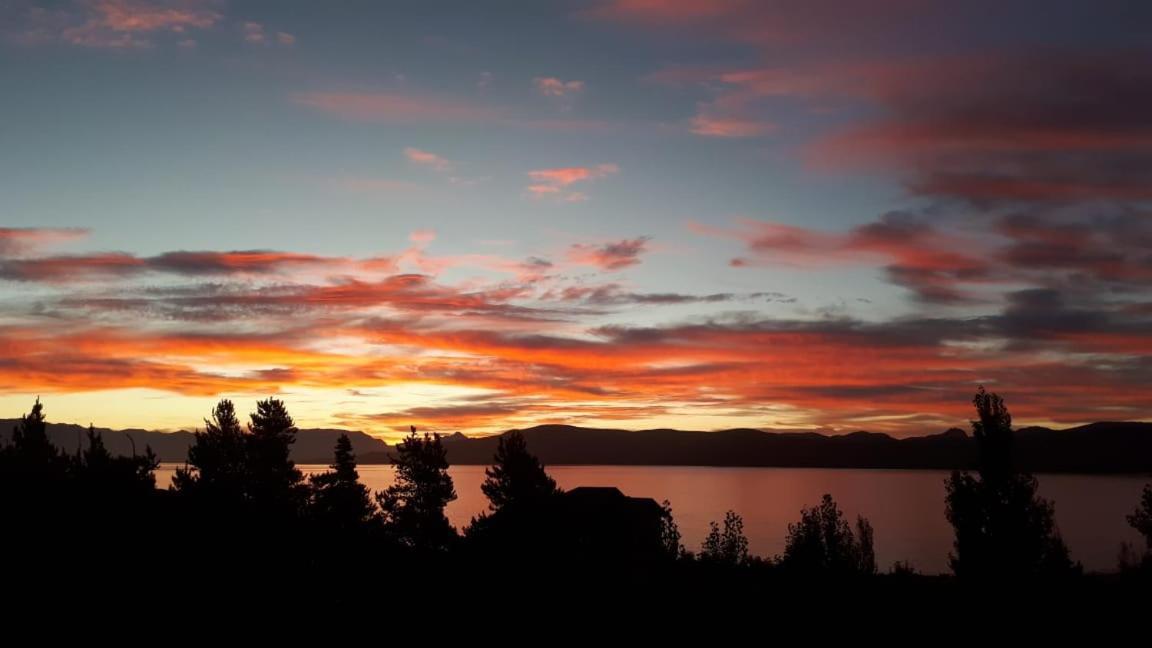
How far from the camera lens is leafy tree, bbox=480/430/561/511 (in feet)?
221

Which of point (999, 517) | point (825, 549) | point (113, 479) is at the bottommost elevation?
point (825, 549)

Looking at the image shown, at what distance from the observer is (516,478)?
223 feet

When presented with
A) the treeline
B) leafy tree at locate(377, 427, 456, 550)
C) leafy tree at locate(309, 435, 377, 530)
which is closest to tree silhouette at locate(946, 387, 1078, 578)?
the treeline

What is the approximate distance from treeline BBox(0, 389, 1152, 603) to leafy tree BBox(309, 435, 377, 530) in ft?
0.55

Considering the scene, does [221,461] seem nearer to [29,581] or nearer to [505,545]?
[505,545]

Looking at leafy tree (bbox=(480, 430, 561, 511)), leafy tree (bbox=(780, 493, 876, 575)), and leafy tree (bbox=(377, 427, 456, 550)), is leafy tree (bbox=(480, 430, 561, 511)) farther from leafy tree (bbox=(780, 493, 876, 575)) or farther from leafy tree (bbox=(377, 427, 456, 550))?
leafy tree (bbox=(780, 493, 876, 575))

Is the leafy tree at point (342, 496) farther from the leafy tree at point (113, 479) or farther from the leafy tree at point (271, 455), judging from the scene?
the leafy tree at point (113, 479)

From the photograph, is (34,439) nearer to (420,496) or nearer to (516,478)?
(420,496)

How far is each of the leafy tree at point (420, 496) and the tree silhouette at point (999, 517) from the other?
1526 inches

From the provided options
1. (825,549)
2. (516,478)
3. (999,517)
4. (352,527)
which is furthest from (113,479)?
(825,549)

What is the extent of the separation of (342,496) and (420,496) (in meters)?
6.69

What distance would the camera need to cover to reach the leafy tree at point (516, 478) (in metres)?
67.3

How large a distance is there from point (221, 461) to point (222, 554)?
130ft

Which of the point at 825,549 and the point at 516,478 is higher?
the point at 516,478
